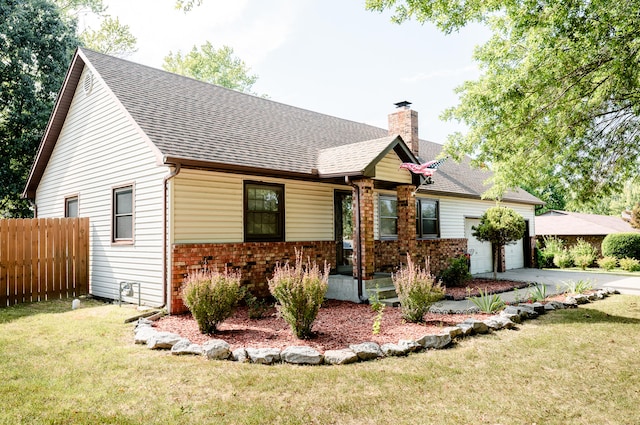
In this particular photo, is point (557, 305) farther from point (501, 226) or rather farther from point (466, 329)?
point (501, 226)

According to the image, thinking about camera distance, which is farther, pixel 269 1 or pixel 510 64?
pixel 510 64

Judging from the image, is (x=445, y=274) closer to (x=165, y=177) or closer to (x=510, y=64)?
(x=510, y=64)

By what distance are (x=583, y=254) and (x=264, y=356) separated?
22.2 meters

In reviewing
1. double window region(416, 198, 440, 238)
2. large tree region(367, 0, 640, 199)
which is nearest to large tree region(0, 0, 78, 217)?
double window region(416, 198, 440, 238)

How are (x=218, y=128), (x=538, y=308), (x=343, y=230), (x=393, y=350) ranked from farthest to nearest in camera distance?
(x=343, y=230)
(x=218, y=128)
(x=538, y=308)
(x=393, y=350)

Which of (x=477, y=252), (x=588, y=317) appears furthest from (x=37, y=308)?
(x=477, y=252)

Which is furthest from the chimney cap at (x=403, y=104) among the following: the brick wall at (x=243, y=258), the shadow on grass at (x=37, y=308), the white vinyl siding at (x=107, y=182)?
the shadow on grass at (x=37, y=308)

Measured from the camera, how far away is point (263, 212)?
10305 millimetres

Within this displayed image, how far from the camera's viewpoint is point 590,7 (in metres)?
6.56

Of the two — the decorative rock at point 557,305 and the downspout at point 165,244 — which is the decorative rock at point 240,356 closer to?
the downspout at point 165,244

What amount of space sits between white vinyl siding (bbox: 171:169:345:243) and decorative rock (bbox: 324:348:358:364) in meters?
4.49

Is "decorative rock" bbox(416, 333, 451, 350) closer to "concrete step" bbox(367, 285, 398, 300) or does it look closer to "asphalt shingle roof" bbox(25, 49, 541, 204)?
"concrete step" bbox(367, 285, 398, 300)

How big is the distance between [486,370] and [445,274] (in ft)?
27.0

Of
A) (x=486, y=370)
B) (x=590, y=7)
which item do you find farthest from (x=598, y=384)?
(x=590, y=7)
